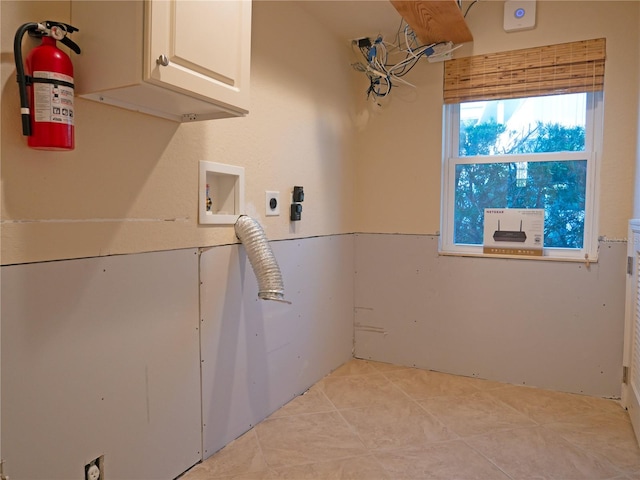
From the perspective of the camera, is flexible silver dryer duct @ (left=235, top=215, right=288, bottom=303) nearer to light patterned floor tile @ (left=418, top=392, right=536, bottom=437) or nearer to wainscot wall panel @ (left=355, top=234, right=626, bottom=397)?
light patterned floor tile @ (left=418, top=392, right=536, bottom=437)

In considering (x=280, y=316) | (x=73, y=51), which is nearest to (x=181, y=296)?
(x=280, y=316)

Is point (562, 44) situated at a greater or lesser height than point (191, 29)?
greater

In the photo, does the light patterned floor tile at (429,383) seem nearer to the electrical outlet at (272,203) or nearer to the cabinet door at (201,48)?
the electrical outlet at (272,203)

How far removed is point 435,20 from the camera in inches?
102

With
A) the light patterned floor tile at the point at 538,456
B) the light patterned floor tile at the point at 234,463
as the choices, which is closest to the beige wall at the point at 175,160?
the light patterned floor tile at the point at 234,463

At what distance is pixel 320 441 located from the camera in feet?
7.18

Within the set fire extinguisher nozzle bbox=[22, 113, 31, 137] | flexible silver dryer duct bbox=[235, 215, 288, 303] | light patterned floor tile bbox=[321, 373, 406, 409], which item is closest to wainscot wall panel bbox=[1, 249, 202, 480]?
flexible silver dryer duct bbox=[235, 215, 288, 303]

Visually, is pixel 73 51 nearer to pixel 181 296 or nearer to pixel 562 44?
pixel 181 296

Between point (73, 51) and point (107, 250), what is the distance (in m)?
0.64

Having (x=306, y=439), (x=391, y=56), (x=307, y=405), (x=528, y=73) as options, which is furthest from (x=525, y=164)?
(x=306, y=439)

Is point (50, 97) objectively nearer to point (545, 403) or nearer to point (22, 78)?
point (22, 78)

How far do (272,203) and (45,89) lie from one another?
1.31 metres

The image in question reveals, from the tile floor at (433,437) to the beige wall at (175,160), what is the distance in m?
1.01

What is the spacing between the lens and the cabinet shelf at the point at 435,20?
2381 mm
